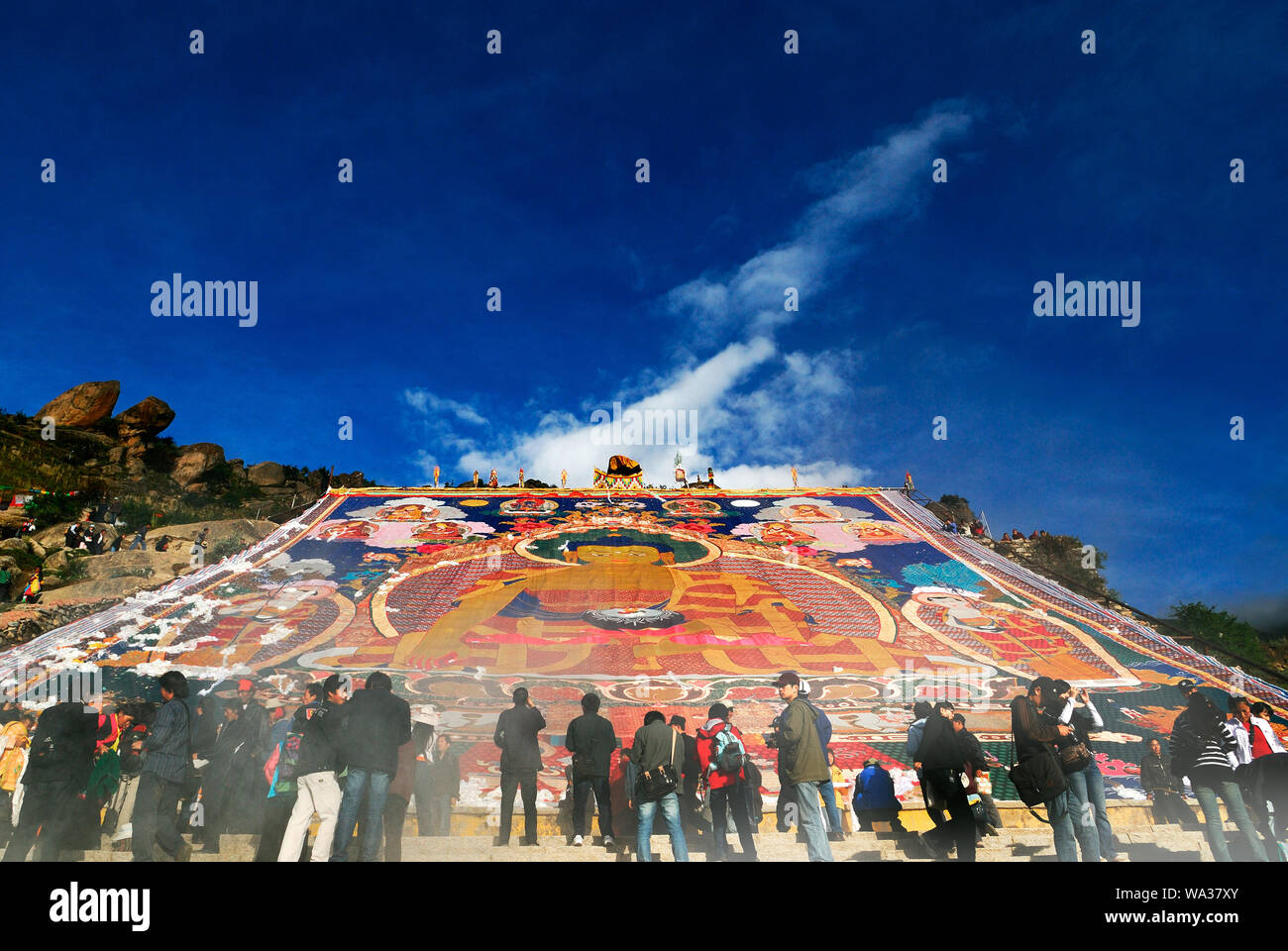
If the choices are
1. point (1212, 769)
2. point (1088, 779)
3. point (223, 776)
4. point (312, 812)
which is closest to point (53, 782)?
point (223, 776)

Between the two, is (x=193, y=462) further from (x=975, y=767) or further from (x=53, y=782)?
(x=975, y=767)

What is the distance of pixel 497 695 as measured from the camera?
419 inches

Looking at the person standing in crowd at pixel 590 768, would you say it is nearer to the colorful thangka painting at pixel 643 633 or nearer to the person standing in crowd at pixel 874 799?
the colorful thangka painting at pixel 643 633

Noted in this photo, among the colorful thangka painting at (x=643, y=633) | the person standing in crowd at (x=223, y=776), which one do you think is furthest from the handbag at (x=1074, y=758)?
the person standing in crowd at (x=223, y=776)

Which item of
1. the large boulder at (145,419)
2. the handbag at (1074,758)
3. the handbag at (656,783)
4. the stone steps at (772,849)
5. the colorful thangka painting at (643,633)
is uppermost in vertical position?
the large boulder at (145,419)

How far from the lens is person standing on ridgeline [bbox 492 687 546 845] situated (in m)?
6.69

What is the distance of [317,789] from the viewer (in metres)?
5.85

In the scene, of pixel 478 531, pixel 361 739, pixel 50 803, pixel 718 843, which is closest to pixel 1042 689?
pixel 718 843

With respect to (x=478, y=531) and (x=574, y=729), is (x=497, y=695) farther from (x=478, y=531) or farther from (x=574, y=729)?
(x=478, y=531)

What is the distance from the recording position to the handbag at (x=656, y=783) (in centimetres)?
613

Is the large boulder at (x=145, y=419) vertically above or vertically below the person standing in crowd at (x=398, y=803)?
above

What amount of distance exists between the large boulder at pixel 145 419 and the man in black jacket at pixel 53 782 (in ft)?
103

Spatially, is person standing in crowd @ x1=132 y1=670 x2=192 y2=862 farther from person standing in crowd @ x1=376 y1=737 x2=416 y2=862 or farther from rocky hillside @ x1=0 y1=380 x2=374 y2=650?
rocky hillside @ x1=0 y1=380 x2=374 y2=650

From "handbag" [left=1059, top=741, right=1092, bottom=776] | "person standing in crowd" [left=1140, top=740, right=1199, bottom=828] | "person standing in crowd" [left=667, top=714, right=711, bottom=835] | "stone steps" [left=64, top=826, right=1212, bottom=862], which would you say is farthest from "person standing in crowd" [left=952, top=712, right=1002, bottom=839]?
"person standing in crowd" [left=667, top=714, right=711, bottom=835]
